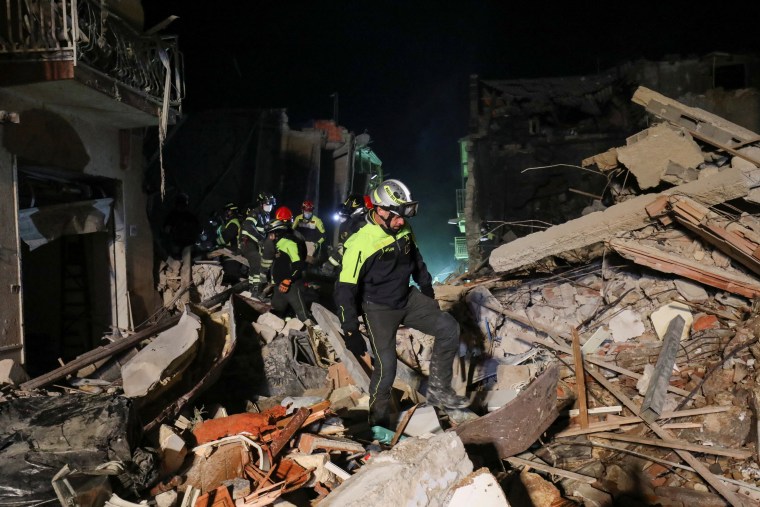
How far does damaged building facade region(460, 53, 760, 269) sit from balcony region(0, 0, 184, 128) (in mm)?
11083

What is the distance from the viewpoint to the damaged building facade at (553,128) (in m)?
15.9

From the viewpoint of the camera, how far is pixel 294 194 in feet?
51.9

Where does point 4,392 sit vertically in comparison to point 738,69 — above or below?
below

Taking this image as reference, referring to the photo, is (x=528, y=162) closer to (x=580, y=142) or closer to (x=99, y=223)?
(x=580, y=142)

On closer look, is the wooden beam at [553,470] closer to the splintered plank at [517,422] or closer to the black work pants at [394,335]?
the splintered plank at [517,422]

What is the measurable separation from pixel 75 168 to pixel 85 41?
196 centimetres

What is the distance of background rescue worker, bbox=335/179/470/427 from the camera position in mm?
4340

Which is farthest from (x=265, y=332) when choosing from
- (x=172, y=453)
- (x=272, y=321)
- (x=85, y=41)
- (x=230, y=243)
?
(x=230, y=243)

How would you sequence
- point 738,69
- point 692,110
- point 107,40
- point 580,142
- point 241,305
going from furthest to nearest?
point 580,142, point 738,69, point 241,305, point 107,40, point 692,110

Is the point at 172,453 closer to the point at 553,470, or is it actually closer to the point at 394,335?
the point at 394,335

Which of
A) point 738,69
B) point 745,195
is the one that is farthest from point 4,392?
point 738,69

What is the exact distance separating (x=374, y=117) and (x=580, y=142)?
32.8m

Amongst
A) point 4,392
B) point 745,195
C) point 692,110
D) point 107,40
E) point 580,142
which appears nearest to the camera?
point 4,392

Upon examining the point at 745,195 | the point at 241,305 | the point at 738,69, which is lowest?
the point at 241,305
